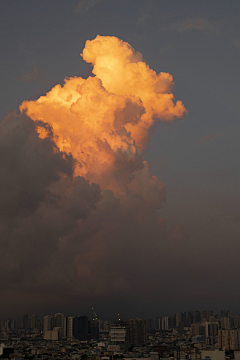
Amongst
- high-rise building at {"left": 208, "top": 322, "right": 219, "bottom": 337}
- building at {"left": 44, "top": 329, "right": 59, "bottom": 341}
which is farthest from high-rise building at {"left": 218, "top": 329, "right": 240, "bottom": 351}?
building at {"left": 44, "top": 329, "right": 59, "bottom": 341}

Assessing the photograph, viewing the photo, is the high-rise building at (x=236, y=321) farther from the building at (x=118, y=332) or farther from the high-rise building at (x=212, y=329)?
the building at (x=118, y=332)

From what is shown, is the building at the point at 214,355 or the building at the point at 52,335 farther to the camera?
the building at the point at 52,335

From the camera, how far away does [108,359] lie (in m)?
76.6

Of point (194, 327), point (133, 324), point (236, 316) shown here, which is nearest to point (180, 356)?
point (133, 324)

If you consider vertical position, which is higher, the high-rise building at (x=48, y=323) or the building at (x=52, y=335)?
the high-rise building at (x=48, y=323)

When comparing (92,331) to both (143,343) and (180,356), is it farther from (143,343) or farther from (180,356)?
(180,356)

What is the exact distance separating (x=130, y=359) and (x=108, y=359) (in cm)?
414

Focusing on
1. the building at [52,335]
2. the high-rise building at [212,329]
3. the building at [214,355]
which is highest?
the building at [214,355]

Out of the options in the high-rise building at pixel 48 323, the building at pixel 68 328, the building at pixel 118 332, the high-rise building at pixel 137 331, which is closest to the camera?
the building at pixel 118 332

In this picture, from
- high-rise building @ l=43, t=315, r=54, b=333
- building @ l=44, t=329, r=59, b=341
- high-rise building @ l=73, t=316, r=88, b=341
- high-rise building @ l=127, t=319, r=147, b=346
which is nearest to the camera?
high-rise building @ l=127, t=319, r=147, b=346

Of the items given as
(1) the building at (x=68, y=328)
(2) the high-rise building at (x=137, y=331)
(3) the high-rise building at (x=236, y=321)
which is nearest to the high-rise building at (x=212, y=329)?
(3) the high-rise building at (x=236, y=321)

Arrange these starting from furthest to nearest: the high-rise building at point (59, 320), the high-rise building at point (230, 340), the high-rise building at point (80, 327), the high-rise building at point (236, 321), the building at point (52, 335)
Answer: the high-rise building at point (59, 320), the high-rise building at point (236, 321), the high-rise building at point (80, 327), the building at point (52, 335), the high-rise building at point (230, 340)

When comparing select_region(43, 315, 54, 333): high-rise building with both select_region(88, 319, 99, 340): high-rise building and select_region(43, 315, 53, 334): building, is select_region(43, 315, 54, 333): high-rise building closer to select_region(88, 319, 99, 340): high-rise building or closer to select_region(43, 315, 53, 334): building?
select_region(43, 315, 53, 334): building

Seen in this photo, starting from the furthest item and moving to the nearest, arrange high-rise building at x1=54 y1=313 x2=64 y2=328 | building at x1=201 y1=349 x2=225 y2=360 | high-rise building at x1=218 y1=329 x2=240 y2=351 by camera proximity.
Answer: high-rise building at x1=54 y1=313 x2=64 y2=328
high-rise building at x1=218 y1=329 x2=240 y2=351
building at x1=201 y1=349 x2=225 y2=360
